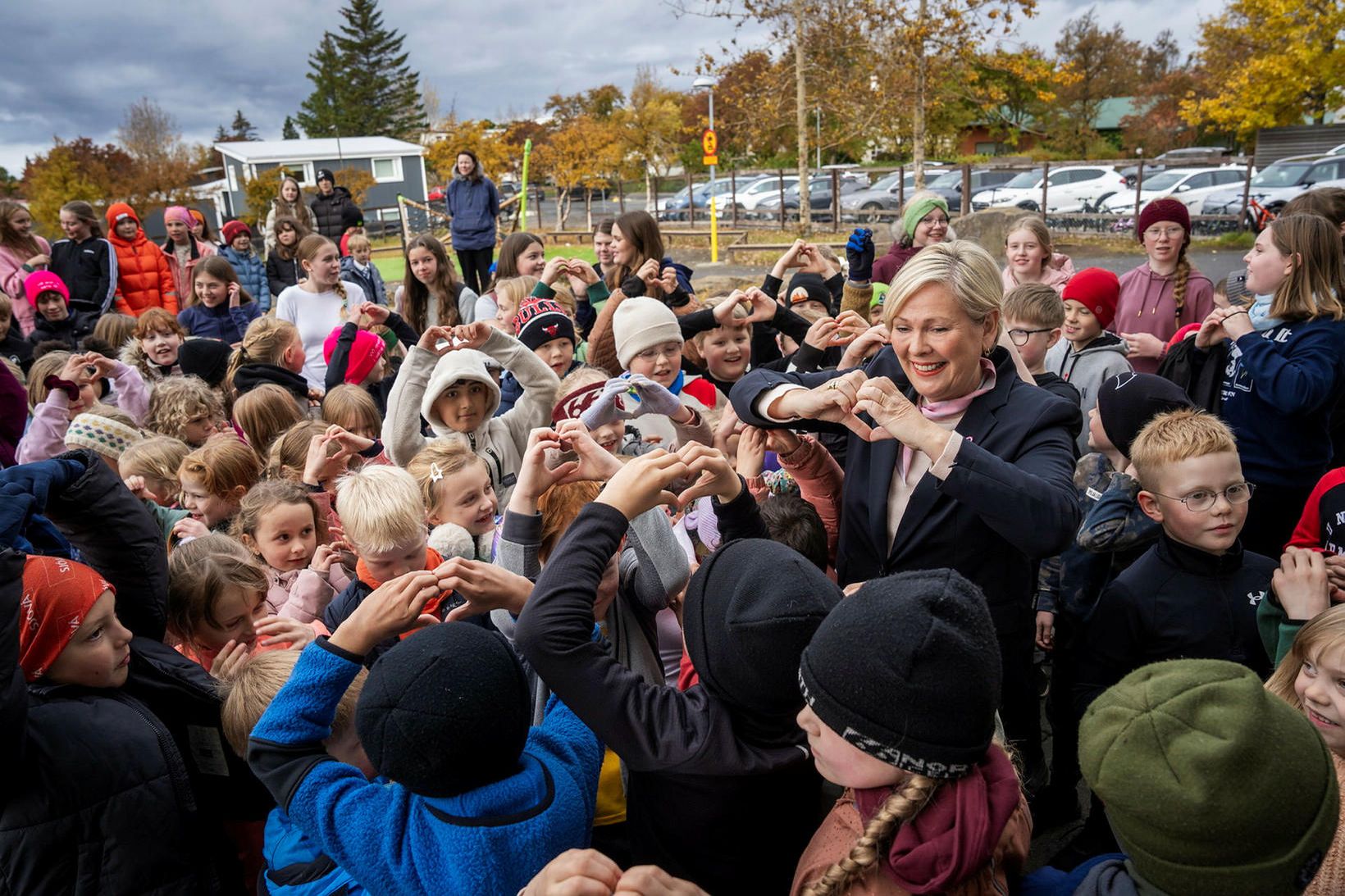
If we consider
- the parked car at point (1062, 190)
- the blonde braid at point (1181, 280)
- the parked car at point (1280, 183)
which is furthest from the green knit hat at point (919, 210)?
the parked car at point (1062, 190)

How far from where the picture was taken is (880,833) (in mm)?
1289

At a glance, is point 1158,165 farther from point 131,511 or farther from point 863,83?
point 131,511

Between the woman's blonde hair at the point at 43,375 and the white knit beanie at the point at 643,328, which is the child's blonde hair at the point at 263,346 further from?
the white knit beanie at the point at 643,328

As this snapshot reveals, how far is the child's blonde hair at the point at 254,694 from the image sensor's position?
1.98 meters

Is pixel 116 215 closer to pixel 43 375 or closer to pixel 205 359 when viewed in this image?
pixel 205 359

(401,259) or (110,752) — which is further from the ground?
(401,259)

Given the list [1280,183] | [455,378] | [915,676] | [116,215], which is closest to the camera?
[915,676]

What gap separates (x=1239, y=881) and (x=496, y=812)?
1.17 m

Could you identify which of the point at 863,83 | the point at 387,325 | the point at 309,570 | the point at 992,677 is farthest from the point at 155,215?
the point at 992,677

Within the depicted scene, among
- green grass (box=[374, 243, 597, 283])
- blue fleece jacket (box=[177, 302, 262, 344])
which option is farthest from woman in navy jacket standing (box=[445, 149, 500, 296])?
green grass (box=[374, 243, 597, 283])

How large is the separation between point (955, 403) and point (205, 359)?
4925 mm

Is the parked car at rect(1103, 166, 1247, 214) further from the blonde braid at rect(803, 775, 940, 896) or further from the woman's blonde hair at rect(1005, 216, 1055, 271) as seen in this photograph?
the blonde braid at rect(803, 775, 940, 896)

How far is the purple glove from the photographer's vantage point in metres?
2.85

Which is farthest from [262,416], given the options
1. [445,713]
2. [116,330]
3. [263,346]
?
[445,713]
